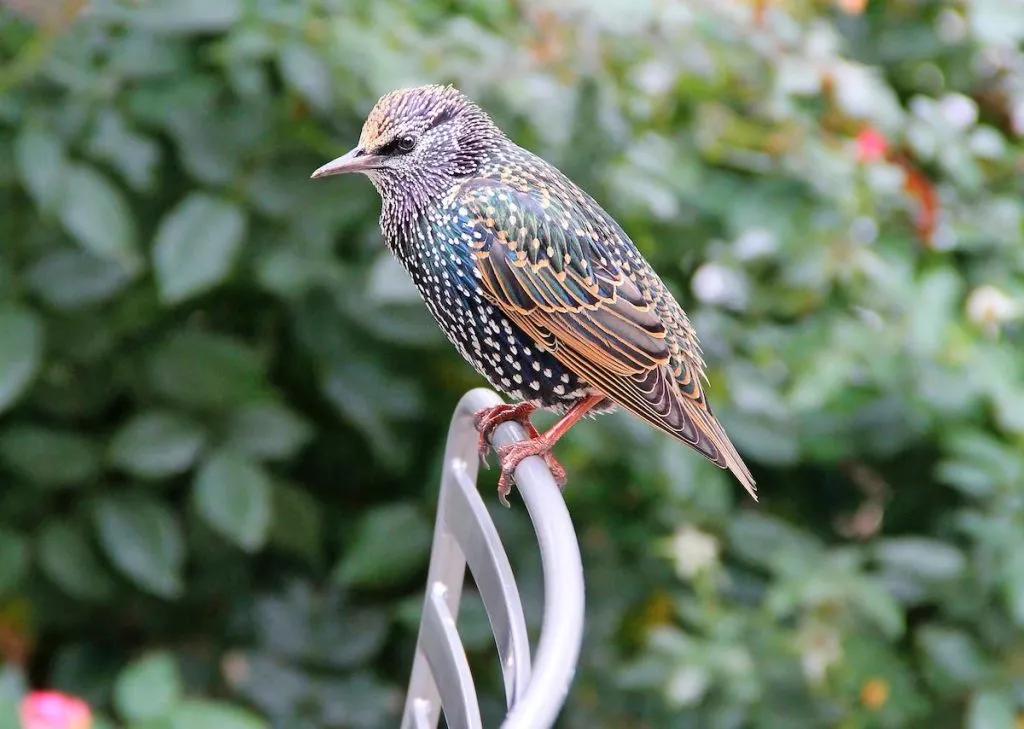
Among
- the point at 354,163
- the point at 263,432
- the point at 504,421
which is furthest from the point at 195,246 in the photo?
the point at 354,163

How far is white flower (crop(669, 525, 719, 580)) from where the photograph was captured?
2502mm

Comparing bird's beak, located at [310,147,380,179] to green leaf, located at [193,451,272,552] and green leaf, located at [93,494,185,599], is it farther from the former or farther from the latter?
green leaf, located at [93,494,185,599]

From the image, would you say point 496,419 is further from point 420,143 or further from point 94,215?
point 94,215

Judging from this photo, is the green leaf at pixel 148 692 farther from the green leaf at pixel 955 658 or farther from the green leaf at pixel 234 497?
the green leaf at pixel 955 658

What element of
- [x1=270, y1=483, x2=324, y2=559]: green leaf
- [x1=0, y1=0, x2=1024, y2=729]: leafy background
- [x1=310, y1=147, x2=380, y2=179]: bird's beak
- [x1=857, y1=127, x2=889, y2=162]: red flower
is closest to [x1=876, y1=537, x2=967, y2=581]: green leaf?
[x1=0, y1=0, x2=1024, y2=729]: leafy background

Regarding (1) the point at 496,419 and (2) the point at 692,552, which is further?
(2) the point at 692,552

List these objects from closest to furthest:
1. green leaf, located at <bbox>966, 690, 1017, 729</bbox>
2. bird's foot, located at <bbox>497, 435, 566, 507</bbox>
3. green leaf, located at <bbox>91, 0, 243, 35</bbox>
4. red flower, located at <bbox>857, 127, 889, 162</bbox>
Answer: bird's foot, located at <bbox>497, 435, 566, 507</bbox>
green leaf, located at <bbox>91, 0, 243, 35</bbox>
green leaf, located at <bbox>966, 690, 1017, 729</bbox>
red flower, located at <bbox>857, 127, 889, 162</bbox>

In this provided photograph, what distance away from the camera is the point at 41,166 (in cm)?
227

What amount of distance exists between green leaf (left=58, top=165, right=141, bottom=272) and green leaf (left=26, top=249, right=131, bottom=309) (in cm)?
9

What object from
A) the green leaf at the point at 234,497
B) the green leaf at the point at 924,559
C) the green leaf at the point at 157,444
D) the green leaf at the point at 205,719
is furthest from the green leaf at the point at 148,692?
the green leaf at the point at 924,559

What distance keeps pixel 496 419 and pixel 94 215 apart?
0.93 meters

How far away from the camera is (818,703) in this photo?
265 cm

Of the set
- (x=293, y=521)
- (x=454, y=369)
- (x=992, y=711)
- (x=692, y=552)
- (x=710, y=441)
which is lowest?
(x=992, y=711)

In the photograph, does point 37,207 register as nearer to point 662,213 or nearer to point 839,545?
point 662,213
